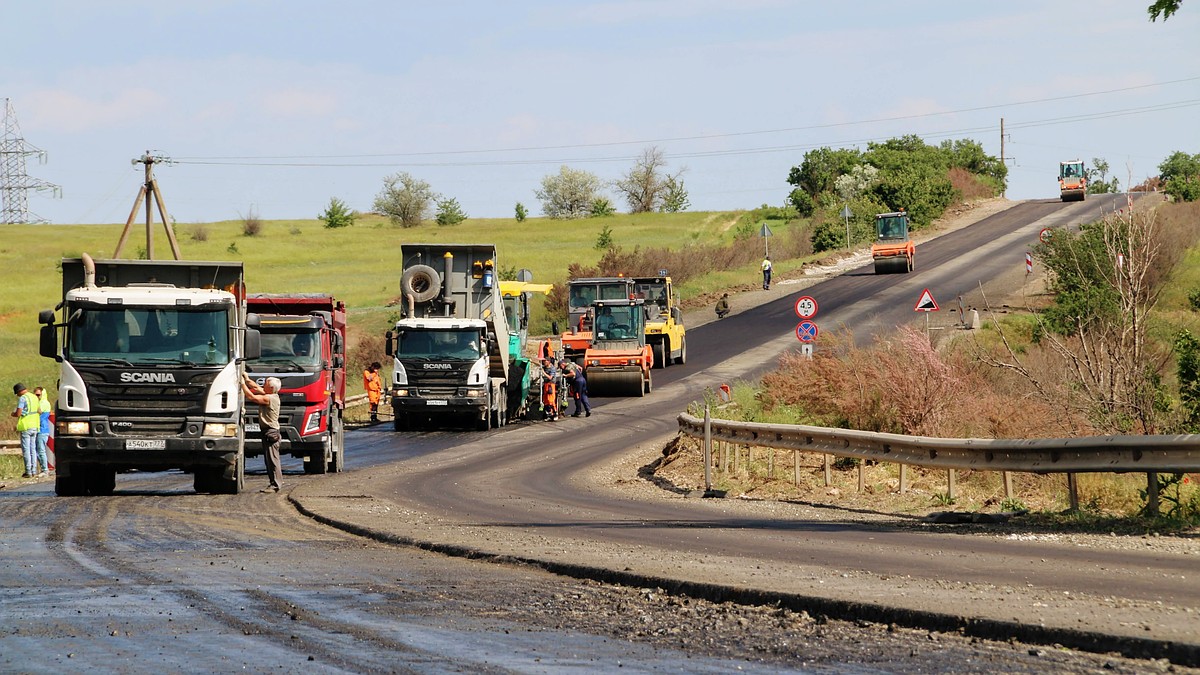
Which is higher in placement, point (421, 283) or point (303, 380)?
point (421, 283)

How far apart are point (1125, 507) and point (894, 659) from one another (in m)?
8.60

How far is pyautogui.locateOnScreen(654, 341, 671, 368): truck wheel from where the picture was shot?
150 ft

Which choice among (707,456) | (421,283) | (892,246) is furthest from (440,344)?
(892,246)

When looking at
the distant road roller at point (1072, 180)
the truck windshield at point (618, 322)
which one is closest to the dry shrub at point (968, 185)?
the distant road roller at point (1072, 180)

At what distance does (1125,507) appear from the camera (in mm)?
14844

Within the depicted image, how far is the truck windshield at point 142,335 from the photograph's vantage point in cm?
1769

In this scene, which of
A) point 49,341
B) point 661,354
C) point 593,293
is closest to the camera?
point 49,341

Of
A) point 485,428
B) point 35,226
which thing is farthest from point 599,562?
point 35,226

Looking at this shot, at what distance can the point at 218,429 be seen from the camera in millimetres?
17922

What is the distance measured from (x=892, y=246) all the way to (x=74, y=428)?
162 feet

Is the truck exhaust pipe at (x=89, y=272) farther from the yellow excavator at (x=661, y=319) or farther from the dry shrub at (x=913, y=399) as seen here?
the yellow excavator at (x=661, y=319)

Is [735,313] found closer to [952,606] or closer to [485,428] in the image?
[485,428]

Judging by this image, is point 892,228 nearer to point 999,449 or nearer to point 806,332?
point 806,332

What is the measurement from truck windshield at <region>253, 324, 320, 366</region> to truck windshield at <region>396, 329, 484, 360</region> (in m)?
9.62
